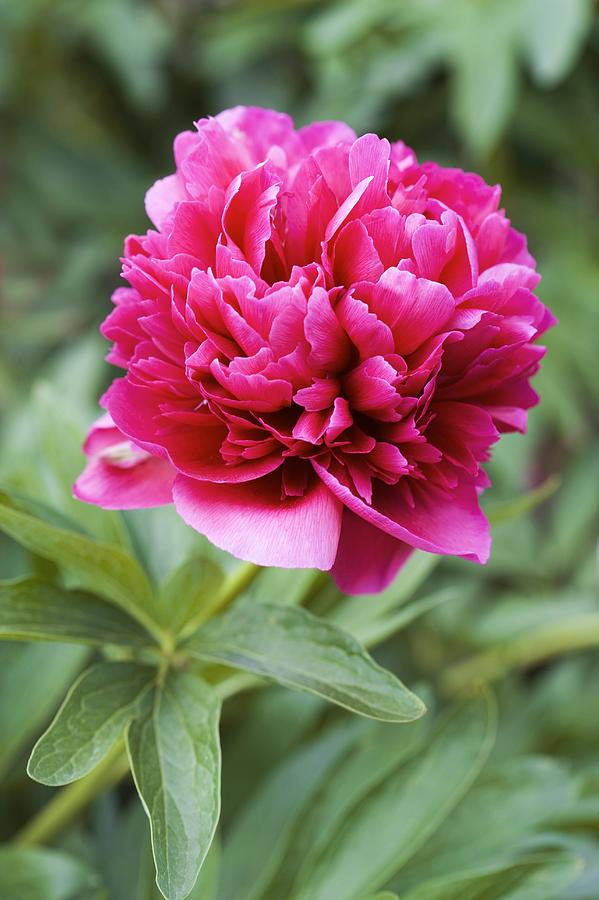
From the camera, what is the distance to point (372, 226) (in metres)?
0.44

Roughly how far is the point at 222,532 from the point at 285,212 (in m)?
0.15

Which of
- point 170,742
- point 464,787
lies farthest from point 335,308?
point 464,787

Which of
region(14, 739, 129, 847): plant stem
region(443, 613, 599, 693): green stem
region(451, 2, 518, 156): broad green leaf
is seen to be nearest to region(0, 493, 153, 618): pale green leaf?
region(14, 739, 129, 847): plant stem

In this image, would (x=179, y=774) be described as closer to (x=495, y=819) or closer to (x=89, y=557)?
(x=89, y=557)

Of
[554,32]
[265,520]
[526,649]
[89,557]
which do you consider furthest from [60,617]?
[554,32]

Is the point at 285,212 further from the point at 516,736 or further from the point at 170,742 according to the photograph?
the point at 516,736

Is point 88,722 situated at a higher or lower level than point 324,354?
lower

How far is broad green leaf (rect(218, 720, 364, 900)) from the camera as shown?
663 mm

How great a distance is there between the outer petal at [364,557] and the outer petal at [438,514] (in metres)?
0.02

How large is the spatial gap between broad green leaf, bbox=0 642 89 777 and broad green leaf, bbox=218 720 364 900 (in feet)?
0.52

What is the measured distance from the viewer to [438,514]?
1.52ft

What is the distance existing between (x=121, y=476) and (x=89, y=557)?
2.1 inches

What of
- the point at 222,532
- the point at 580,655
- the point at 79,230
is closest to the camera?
the point at 222,532

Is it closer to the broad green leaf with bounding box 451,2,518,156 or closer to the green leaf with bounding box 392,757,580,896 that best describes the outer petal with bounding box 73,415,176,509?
the green leaf with bounding box 392,757,580,896
